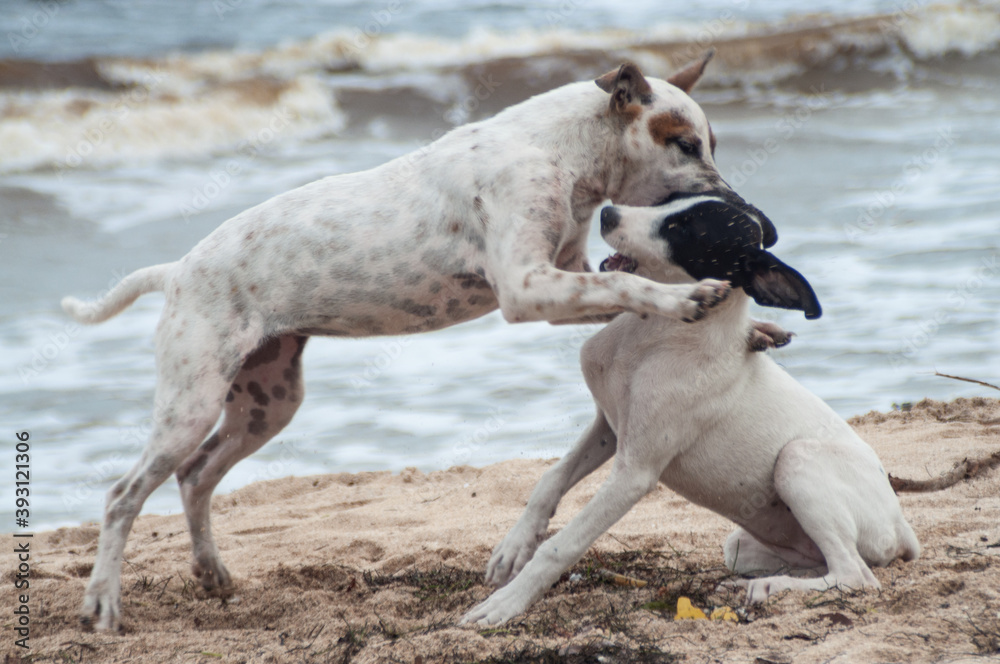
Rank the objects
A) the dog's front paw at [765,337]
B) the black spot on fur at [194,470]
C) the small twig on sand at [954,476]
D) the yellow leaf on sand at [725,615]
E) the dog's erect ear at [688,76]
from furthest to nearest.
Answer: the small twig on sand at [954,476] → the black spot on fur at [194,470] → the dog's erect ear at [688,76] → the dog's front paw at [765,337] → the yellow leaf on sand at [725,615]

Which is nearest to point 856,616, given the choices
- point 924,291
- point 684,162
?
point 684,162

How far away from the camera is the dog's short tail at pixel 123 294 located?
4.07 meters

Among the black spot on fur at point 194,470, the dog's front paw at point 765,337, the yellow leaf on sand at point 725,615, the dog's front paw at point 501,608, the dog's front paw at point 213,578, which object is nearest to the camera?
the yellow leaf on sand at point 725,615

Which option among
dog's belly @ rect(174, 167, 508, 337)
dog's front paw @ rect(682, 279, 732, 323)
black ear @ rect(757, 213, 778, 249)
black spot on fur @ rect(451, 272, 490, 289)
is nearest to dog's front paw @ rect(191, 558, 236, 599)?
dog's belly @ rect(174, 167, 508, 337)

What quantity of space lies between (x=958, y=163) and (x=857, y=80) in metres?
6.55

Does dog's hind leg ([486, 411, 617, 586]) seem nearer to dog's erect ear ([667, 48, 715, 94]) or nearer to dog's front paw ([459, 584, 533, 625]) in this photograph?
dog's front paw ([459, 584, 533, 625])

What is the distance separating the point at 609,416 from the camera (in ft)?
11.7

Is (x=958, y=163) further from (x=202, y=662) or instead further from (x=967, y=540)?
(x=202, y=662)

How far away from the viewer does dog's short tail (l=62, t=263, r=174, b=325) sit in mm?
4070

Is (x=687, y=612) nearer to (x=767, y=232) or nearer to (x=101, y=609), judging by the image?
(x=767, y=232)

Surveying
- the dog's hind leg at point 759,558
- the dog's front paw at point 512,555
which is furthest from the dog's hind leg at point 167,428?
the dog's hind leg at point 759,558

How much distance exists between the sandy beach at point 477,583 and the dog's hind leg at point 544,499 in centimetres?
16

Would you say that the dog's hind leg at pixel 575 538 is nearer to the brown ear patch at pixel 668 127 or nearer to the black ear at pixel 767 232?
the black ear at pixel 767 232

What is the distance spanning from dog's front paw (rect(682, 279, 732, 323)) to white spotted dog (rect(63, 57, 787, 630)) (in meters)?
0.43
